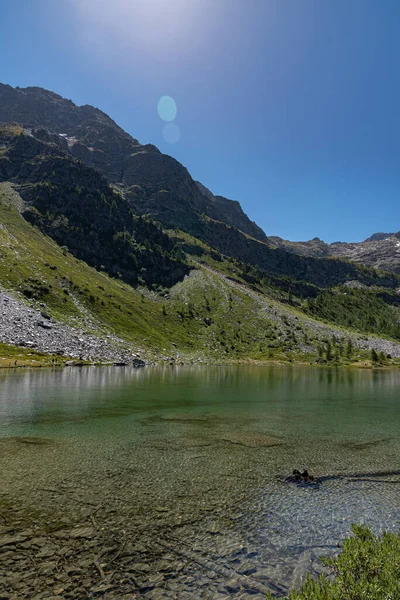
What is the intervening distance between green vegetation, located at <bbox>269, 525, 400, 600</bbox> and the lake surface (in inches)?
78.8

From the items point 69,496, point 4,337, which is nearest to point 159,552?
point 69,496

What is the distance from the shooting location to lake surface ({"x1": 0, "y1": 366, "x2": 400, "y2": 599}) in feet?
39.6

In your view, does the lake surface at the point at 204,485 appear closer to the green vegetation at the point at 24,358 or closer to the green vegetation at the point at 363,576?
the green vegetation at the point at 363,576

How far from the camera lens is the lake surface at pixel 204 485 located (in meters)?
12.1

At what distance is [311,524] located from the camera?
599 inches

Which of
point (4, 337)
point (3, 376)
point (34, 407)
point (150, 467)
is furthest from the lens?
point (4, 337)

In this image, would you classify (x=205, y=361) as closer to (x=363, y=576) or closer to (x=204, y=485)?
(x=204, y=485)

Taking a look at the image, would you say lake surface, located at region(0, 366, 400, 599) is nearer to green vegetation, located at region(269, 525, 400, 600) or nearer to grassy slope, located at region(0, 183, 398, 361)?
green vegetation, located at region(269, 525, 400, 600)

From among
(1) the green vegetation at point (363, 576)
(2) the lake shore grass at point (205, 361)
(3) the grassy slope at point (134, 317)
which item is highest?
(3) the grassy slope at point (134, 317)

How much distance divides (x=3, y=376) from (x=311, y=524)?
221 ft

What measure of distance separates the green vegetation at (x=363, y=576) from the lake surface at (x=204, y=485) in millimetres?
2000

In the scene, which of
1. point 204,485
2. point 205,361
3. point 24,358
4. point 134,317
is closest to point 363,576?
point 204,485

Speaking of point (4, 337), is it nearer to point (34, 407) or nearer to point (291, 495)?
point (34, 407)

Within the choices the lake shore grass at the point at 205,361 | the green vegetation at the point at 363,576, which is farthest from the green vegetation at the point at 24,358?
the green vegetation at the point at 363,576
